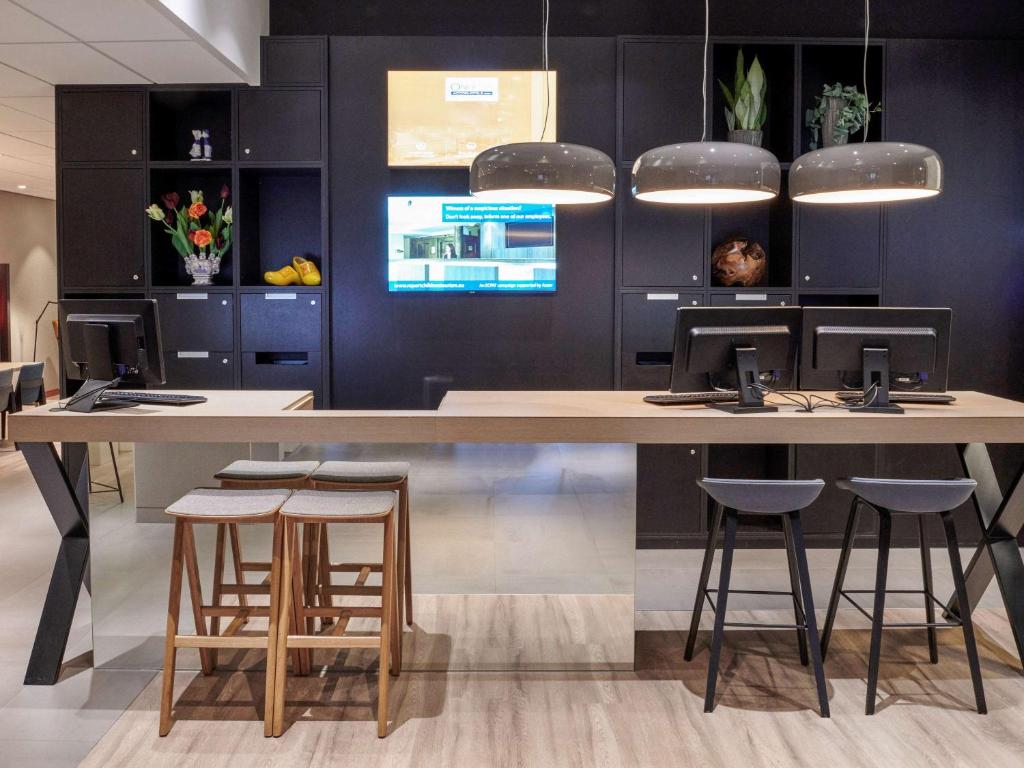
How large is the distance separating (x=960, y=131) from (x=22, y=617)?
5.33 meters

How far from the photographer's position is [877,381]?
3.33 m

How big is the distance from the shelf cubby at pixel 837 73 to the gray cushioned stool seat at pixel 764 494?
8.82 feet

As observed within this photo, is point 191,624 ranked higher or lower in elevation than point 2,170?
lower

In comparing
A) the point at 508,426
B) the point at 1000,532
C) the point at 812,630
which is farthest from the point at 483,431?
the point at 1000,532

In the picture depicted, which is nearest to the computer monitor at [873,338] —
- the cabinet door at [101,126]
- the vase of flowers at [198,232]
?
the vase of flowers at [198,232]

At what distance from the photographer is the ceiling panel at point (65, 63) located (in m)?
4.27

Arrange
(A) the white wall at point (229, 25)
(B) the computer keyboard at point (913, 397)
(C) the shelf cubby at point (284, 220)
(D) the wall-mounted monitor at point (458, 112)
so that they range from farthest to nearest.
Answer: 1. (C) the shelf cubby at point (284, 220)
2. (D) the wall-mounted monitor at point (458, 112)
3. (A) the white wall at point (229, 25)
4. (B) the computer keyboard at point (913, 397)

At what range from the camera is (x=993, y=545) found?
11.1 feet

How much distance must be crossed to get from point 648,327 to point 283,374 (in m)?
2.05

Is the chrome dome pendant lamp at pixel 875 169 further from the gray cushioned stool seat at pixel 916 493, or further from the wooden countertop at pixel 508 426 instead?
the gray cushioned stool seat at pixel 916 493

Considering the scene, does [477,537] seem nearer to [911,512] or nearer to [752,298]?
[911,512]

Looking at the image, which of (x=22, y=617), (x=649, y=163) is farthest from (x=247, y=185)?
(x=649, y=163)

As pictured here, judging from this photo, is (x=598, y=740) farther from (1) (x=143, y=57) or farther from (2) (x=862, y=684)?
(1) (x=143, y=57)

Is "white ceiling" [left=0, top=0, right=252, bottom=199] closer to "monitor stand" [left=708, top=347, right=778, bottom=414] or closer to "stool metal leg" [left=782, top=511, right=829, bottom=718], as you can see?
"monitor stand" [left=708, top=347, right=778, bottom=414]
